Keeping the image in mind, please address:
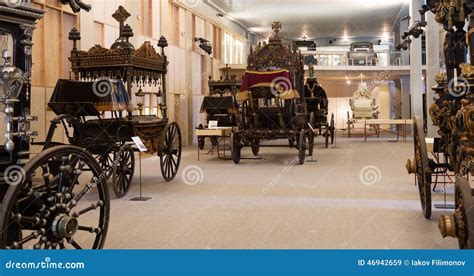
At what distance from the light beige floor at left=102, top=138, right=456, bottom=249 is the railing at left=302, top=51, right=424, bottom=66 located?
13.8m

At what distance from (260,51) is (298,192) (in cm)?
511

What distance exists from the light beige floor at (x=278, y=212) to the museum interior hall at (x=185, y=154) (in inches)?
0.9

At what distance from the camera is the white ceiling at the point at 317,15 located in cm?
1964

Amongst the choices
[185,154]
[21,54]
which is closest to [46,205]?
[21,54]

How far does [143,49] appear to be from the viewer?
24.8ft

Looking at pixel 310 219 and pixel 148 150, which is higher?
pixel 148 150

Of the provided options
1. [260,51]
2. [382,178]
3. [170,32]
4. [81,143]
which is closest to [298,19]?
[170,32]

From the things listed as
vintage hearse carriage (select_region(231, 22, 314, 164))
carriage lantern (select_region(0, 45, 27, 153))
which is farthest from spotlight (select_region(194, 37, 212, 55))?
carriage lantern (select_region(0, 45, 27, 153))

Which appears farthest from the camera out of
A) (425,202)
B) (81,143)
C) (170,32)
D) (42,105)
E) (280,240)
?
(170,32)

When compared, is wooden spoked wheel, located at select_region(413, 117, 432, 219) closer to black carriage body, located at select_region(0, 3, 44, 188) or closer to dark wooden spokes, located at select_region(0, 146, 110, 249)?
dark wooden spokes, located at select_region(0, 146, 110, 249)

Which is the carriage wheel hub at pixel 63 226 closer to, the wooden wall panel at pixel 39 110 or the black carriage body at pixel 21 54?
the black carriage body at pixel 21 54

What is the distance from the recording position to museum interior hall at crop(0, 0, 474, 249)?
2.83 meters

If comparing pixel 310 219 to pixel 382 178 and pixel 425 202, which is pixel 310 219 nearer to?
pixel 425 202

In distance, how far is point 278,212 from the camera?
5227 mm
